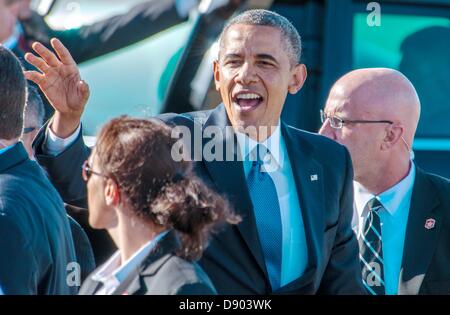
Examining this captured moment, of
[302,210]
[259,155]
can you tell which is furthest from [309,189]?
[259,155]

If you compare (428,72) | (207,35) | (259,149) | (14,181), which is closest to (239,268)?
(259,149)

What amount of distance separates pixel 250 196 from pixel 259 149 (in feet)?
0.64

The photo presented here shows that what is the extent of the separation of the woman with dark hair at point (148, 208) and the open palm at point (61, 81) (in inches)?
37.2

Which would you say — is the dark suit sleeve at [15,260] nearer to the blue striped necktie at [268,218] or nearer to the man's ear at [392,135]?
the blue striped necktie at [268,218]

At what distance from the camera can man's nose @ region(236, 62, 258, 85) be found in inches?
141

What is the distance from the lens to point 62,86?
365 centimetres

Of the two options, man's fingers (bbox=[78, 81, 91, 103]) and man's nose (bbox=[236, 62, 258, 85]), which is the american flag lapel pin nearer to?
man's nose (bbox=[236, 62, 258, 85])

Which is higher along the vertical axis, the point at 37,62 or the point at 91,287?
the point at 37,62

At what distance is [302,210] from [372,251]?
80cm

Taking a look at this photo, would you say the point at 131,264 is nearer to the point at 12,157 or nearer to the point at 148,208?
the point at 148,208

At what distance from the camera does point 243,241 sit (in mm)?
3279

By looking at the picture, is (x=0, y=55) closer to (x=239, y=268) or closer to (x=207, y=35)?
(x=239, y=268)

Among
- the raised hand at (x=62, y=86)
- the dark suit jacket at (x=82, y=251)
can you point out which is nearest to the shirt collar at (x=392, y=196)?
the dark suit jacket at (x=82, y=251)

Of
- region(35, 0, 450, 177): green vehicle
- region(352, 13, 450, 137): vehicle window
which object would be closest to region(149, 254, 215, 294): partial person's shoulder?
region(35, 0, 450, 177): green vehicle
